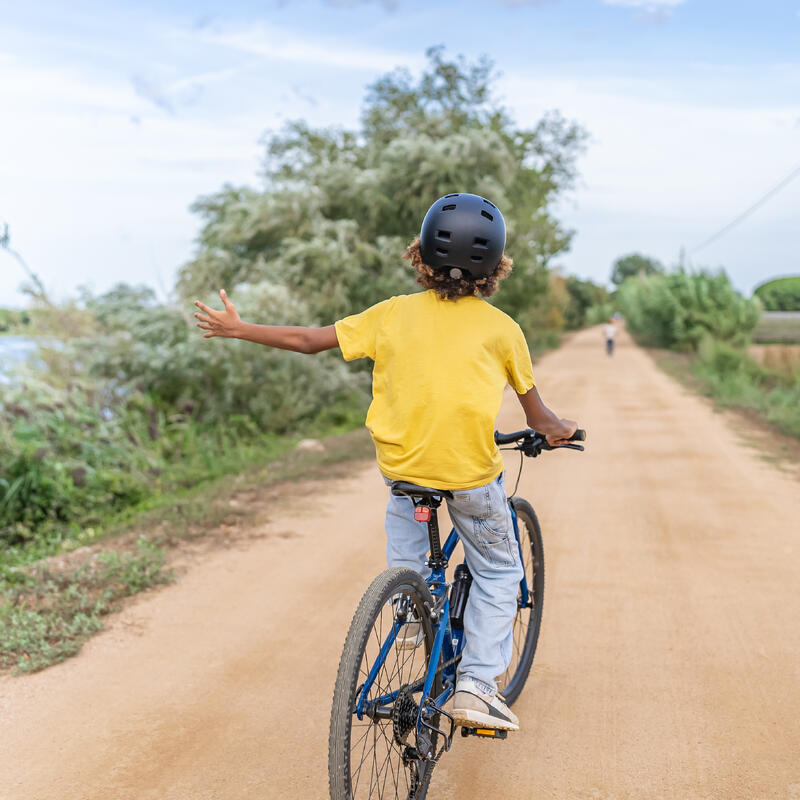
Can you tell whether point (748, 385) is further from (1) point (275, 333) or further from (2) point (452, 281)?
(1) point (275, 333)

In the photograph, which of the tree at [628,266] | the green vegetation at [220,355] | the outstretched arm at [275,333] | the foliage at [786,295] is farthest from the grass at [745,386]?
the tree at [628,266]

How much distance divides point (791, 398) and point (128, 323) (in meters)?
12.1

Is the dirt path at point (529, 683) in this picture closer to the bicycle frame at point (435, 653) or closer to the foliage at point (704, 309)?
the bicycle frame at point (435, 653)

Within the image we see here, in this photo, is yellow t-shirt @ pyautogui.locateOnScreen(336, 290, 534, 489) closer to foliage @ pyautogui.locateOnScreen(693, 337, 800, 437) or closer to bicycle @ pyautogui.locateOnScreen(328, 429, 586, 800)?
bicycle @ pyautogui.locateOnScreen(328, 429, 586, 800)

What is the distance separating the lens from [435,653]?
2.79 metres

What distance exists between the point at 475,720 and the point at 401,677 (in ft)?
1.02

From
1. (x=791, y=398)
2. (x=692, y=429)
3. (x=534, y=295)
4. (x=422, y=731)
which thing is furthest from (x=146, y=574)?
(x=534, y=295)

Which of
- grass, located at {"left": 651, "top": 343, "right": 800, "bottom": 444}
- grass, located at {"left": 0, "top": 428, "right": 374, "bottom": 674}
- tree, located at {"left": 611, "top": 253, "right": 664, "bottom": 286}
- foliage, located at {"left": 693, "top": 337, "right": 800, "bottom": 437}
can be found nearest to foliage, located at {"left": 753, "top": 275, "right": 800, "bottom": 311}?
grass, located at {"left": 651, "top": 343, "right": 800, "bottom": 444}

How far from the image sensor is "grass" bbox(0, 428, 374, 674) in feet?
14.4

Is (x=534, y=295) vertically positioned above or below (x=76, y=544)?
above

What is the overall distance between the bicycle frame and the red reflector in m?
0.04

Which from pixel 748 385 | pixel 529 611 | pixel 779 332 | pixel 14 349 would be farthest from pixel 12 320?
pixel 779 332

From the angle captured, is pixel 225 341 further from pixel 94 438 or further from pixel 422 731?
pixel 422 731

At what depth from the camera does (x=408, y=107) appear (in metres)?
25.6
